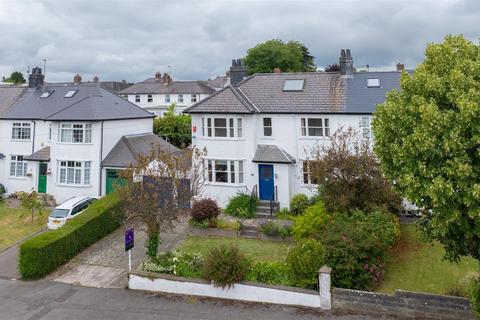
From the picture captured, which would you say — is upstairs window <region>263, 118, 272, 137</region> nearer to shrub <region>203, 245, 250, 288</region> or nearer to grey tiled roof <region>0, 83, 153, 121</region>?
grey tiled roof <region>0, 83, 153, 121</region>

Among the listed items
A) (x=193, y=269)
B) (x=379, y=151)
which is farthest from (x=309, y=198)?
(x=379, y=151)

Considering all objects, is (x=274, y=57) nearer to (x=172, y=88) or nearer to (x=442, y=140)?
(x=172, y=88)

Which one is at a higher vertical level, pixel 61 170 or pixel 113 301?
pixel 61 170

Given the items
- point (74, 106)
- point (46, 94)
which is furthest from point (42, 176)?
point (46, 94)

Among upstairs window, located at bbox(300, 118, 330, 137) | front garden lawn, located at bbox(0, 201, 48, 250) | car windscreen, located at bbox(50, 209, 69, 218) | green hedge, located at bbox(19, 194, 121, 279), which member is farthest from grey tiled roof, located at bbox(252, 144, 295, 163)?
front garden lawn, located at bbox(0, 201, 48, 250)

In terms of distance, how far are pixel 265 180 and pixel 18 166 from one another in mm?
21207

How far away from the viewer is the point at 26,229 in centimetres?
2405

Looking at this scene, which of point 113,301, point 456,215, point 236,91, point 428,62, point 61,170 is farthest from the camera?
point 61,170

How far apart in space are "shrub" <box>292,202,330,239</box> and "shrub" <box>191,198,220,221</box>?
16.9 ft

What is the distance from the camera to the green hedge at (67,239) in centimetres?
1753

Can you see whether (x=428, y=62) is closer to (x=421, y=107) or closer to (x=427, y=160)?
(x=421, y=107)

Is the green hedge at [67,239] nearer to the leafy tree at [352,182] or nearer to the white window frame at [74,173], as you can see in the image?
the white window frame at [74,173]

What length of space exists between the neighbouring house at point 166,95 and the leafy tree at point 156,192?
4665 centimetres

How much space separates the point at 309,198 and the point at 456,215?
1458cm
